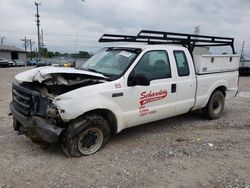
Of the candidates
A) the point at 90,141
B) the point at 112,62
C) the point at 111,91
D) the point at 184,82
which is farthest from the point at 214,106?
the point at 90,141

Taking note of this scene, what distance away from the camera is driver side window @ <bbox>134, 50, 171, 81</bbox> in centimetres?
484

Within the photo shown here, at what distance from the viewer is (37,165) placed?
3.99 metres

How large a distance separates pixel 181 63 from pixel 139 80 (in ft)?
4.79

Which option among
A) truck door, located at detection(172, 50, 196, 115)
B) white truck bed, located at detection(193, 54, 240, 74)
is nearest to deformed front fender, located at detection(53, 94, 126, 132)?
truck door, located at detection(172, 50, 196, 115)

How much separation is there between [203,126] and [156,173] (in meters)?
2.68

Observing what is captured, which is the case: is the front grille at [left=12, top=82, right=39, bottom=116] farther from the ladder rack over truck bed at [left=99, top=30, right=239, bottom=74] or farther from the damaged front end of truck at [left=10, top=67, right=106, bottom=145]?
the ladder rack over truck bed at [left=99, top=30, right=239, bottom=74]

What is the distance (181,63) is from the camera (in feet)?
18.1

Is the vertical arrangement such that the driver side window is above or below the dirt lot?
above

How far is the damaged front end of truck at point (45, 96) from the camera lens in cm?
392

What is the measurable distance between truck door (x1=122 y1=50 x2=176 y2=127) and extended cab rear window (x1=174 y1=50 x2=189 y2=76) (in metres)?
0.29

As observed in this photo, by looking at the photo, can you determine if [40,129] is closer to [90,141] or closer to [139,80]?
[90,141]

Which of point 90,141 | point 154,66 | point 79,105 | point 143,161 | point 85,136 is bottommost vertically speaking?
point 143,161

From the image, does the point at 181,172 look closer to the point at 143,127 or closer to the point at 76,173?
the point at 76,173

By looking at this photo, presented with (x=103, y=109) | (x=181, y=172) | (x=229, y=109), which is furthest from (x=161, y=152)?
(x=229, y=109)
